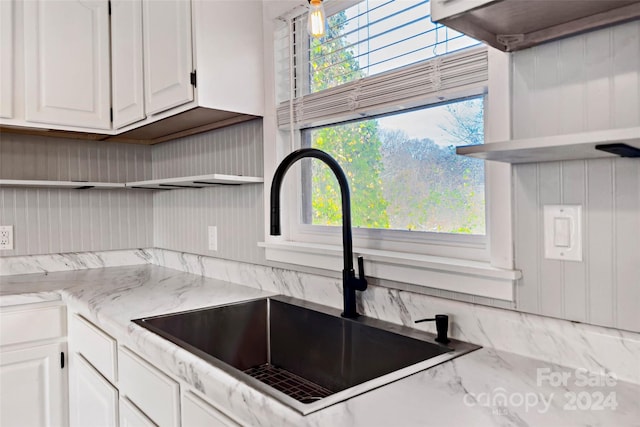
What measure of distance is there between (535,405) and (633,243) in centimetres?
36

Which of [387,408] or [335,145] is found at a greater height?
[335,145]

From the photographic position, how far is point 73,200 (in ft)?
7.98

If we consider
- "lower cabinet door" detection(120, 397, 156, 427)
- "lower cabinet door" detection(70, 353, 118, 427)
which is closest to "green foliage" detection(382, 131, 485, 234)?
"lower cabinet door" detection(120, 397, 156, 427)

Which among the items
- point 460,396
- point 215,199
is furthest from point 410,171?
point 215,199

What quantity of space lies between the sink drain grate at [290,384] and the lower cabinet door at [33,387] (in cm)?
86

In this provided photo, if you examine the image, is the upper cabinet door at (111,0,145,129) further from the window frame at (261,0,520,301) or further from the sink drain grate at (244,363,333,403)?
the sink drain grate at (244,363,333,403)

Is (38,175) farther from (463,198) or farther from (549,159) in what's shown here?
(549,159)

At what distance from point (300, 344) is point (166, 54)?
1.20 m

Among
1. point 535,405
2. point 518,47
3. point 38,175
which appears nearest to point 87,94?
point 38,175

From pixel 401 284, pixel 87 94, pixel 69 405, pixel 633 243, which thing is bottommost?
pixel 69 405

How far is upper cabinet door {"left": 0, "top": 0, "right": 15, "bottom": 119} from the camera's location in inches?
77.3

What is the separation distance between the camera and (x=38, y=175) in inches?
91.3

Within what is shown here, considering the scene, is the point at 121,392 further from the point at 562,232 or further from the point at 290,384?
the point at 562,232

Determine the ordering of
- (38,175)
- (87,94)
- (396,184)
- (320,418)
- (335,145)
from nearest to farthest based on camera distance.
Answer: (320,418) < (396,184) < (335,145) < (87,94) < (38,175)
